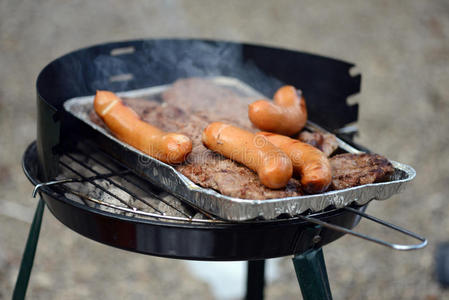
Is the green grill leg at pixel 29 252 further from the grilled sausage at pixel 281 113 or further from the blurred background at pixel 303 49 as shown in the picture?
the blurred background at pixel 303 49

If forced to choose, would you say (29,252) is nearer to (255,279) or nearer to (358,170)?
(255,279)

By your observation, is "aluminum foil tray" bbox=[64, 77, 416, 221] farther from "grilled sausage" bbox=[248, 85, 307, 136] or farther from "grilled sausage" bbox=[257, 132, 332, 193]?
"grilled sausage" bbox=[248, 85, 307, 136]

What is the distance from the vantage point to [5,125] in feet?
18.9

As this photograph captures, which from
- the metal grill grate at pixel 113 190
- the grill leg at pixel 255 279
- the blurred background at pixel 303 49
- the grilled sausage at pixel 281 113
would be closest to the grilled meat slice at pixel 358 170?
the grilled sausage at pixel 281 113

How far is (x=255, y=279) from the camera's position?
2.75 metres

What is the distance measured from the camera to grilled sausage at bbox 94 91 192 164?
1965 millimetres

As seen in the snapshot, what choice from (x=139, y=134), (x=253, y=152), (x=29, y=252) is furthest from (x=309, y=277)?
(x=29, y=252)

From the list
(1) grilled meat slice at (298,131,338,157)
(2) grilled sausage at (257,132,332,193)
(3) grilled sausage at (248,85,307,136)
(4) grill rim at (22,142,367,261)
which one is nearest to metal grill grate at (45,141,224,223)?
(4) grill rim at (22,142,367,261)

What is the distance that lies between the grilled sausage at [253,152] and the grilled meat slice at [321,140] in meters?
0.50

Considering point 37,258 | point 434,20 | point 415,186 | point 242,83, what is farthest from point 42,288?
point 434,20

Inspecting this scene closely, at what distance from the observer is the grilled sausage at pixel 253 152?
1.76 m

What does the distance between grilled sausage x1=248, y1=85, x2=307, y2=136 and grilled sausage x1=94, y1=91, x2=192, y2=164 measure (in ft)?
1.38

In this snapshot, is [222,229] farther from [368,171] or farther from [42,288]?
[42,288]

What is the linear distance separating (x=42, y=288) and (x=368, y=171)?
318 cm
